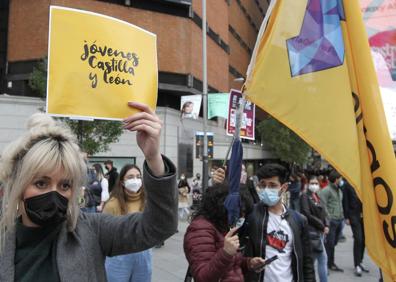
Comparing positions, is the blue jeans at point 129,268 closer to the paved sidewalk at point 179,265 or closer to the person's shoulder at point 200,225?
the person's shoulder at point 200,225

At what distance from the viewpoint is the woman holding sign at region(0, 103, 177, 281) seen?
5.61ft

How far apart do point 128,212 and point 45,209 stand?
2811mm

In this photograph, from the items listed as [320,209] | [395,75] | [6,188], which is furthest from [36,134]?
[320,209]

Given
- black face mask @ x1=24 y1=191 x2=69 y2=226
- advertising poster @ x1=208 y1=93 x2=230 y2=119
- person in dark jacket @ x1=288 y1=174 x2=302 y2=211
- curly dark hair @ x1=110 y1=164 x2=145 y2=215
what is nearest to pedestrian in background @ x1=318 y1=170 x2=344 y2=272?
person in dark jacket @ x1=288 y1=174 x2=302 y2=211

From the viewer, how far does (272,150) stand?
48875mm

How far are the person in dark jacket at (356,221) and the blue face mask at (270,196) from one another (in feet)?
14.2

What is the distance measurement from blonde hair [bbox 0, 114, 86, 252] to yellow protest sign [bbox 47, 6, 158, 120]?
31cm

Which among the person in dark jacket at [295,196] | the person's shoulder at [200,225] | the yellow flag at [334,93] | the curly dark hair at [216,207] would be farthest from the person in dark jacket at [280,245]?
the person in dark jacket at [295,196]

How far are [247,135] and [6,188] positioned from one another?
7266mm

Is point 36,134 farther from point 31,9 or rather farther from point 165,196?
point 31,9

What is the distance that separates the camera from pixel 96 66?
7.47 ft

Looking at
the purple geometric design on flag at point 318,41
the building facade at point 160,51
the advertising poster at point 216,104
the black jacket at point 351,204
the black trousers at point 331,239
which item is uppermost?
the building facade at point 160,51

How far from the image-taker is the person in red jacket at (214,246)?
2777 millimetres

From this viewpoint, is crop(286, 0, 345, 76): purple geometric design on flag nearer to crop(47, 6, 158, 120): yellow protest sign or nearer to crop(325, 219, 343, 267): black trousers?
crop(47, 6, 158, 120): yellow protest sign
